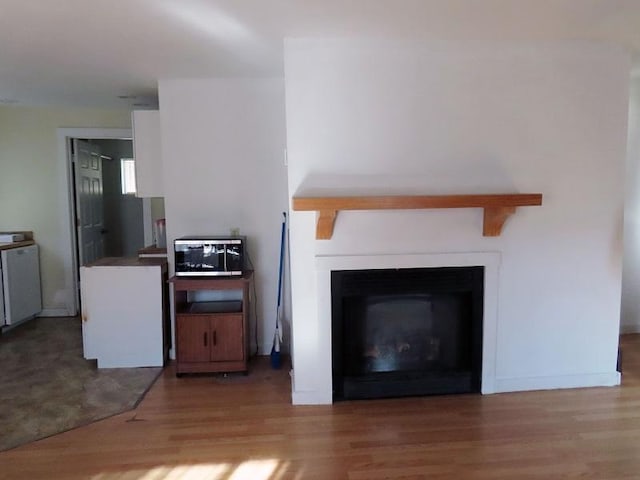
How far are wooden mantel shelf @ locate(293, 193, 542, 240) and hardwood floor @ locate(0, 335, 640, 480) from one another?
1.18m

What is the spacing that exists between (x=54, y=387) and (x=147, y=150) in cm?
188

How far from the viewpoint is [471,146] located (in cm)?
285

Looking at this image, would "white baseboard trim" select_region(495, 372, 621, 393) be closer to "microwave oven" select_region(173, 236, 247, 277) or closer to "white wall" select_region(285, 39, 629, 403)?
"white wall" select_region(285, 39, 629, 403)

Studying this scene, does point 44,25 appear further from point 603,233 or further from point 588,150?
point 603,233

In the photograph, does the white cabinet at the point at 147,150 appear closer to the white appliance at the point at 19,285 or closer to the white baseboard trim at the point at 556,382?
the white appliance at the point at 19,285

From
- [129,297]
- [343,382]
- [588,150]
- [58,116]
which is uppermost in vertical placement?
[58,116]

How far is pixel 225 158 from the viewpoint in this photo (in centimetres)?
365

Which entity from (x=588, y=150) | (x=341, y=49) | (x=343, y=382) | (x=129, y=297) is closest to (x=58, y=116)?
(x=129, y=297)

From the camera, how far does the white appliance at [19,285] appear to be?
4285 mm

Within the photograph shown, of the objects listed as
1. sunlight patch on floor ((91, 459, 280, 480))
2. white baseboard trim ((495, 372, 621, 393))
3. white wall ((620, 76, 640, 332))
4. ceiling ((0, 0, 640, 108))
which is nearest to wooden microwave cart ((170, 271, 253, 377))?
sunlight patch on floor ((91, 459, 280, 480))

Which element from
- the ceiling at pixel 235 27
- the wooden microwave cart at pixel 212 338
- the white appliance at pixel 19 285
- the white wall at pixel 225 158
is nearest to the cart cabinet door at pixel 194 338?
the wooden microwave cart at pixel 212 338

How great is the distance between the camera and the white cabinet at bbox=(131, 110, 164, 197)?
12.2 ft

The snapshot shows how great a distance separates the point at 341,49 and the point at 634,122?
115 inches

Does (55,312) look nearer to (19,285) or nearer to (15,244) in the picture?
(19,285)
